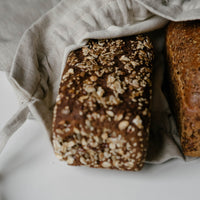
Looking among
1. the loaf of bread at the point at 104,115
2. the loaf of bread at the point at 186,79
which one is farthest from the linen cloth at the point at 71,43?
the loaf of bread at the point at 104,115

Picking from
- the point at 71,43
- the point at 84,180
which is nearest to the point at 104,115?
the point at 84,180

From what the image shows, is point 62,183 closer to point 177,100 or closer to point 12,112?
point 12,112

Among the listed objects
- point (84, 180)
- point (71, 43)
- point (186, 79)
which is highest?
point (71, 43)

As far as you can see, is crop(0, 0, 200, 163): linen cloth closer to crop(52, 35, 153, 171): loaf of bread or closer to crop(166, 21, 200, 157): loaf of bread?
crop(166, 21, 200, 157): loaf of bread

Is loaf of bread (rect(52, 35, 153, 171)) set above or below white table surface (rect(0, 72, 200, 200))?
above

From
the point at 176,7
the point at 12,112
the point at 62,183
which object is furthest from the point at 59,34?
the point at 62,183

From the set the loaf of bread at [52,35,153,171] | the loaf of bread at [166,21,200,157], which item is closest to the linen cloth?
the loaf of bread at [166,21,200,157]

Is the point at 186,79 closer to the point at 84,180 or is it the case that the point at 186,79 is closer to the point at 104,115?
the point at 104,115
